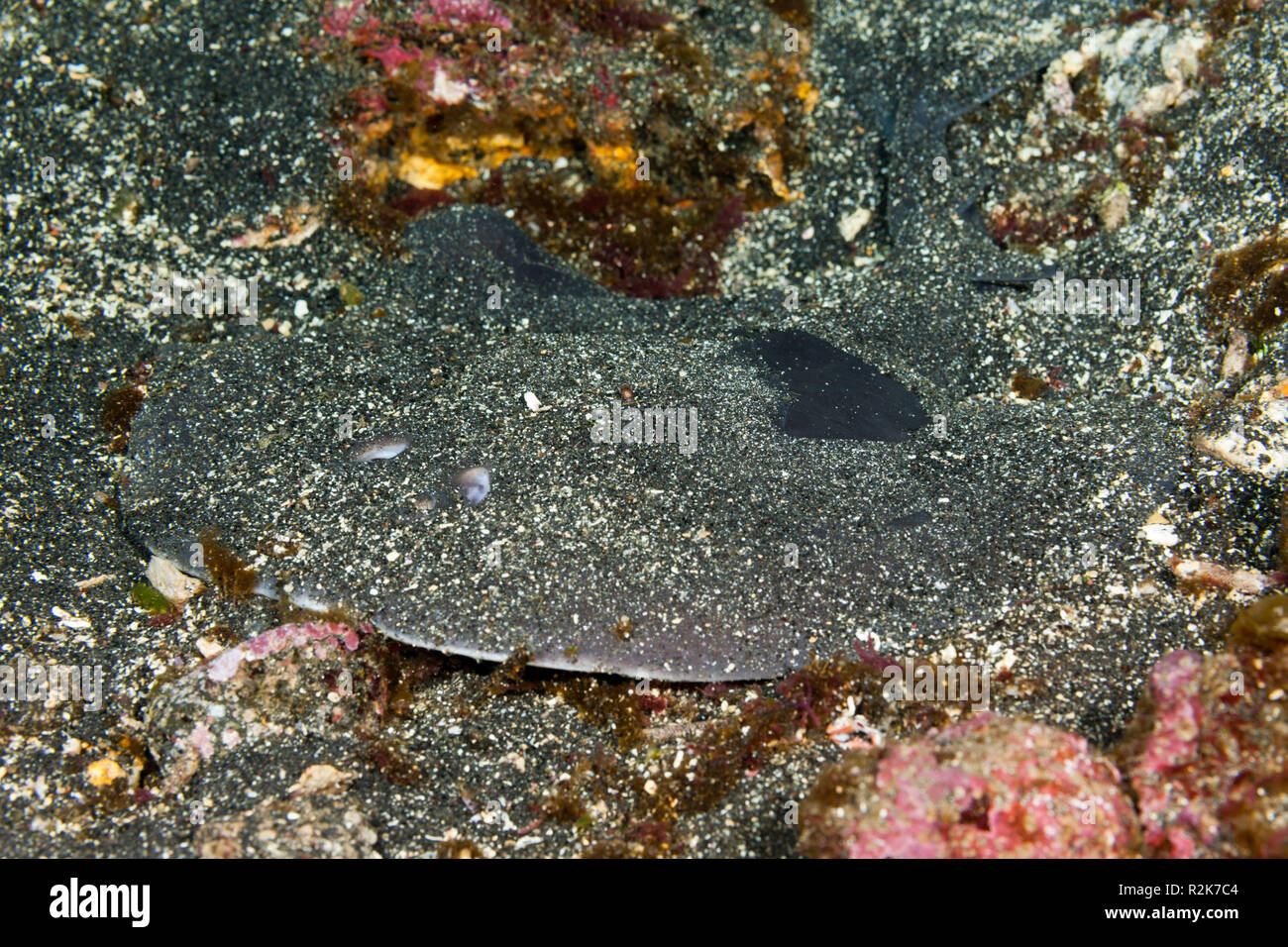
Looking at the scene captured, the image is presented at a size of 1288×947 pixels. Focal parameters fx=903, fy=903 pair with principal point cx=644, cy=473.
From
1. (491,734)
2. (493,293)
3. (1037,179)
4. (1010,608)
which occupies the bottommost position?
(491,734)

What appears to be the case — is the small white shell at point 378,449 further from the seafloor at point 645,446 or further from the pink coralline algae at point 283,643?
the pink coralline algae at point 283,643

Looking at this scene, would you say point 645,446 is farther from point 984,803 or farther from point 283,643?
point 984,803

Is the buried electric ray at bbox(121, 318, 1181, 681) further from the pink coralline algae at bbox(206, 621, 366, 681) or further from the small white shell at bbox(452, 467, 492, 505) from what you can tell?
the pink coralline algae at bbox(206, 621, 366, 681)

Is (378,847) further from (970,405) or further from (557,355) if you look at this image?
(970,405)

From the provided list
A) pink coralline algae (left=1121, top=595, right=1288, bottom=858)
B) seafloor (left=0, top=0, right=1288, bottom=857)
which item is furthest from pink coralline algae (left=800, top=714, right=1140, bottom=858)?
pink coralline algae (left=1121, top=595, right=1288, bottom=858)

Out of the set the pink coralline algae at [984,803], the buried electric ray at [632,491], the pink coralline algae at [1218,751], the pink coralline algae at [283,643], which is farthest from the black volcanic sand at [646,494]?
the pink coralline algae at [984,803]

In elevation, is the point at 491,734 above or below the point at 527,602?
below
